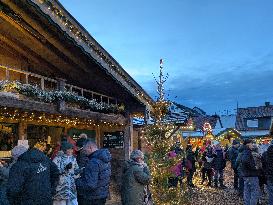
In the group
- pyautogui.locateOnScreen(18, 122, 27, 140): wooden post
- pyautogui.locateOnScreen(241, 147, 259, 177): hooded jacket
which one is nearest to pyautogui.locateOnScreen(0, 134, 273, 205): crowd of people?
pyautogui.locateOnScreen(241, 147, 259, 177): hooded jacket

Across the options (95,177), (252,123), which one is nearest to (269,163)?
(95,177)

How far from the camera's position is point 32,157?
243 inches

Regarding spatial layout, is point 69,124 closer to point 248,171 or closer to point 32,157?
point 248,171

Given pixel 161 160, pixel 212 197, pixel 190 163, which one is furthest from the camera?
pixel 190 163

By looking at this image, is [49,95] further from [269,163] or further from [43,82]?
[269,163]

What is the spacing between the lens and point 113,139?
15719mm

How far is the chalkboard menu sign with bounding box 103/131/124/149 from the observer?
15680mm

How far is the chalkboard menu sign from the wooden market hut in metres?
0.04

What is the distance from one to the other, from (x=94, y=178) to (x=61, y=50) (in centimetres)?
607

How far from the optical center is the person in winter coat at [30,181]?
19.6 feet

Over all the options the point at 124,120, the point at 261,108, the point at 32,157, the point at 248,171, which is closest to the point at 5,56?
the point at 124,120

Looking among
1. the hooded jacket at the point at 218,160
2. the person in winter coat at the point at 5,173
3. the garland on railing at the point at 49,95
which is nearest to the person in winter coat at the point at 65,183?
the person in winter coat at the point at 5,173

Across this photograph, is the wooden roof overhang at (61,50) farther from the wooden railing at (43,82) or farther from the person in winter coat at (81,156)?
the person in winter coat at (81,156)

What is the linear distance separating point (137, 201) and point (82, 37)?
547 cm
